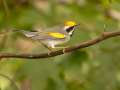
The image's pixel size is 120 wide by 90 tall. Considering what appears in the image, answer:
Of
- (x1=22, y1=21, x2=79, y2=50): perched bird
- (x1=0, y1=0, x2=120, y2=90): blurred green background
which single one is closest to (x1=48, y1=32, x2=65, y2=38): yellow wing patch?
(x1=22, y1=21, x2=79, y2=50): perched bird

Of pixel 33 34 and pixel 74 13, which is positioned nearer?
pixel 33 34

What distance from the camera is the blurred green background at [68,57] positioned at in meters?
2.08

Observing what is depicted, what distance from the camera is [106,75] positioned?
7.15 feet

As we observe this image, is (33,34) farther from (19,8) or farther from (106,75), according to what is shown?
(19,8)

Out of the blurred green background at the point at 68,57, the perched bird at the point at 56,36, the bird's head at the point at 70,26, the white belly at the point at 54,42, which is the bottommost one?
the blurred green background at the point at 68,57

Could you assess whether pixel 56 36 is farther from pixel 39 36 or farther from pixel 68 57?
pixel 68 57

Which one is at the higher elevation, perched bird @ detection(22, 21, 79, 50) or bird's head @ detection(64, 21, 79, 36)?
bird's head @ detection(64, 21, 79, 36)

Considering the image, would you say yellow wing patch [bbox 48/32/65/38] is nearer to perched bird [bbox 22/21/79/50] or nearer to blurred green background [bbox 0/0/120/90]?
perched bird [bbox 22/21/79/50]

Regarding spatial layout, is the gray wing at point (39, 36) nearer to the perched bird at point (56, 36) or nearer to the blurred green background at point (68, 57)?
the perched bird at point (56, 36)

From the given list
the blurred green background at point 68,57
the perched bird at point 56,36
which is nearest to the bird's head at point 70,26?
the perched bird at point 56,36

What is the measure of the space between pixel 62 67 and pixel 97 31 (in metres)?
0.25

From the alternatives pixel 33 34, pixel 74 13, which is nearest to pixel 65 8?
pixel 74 13

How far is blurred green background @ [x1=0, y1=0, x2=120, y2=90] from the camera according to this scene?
6.82ft

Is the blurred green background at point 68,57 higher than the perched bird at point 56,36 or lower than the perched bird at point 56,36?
lower
